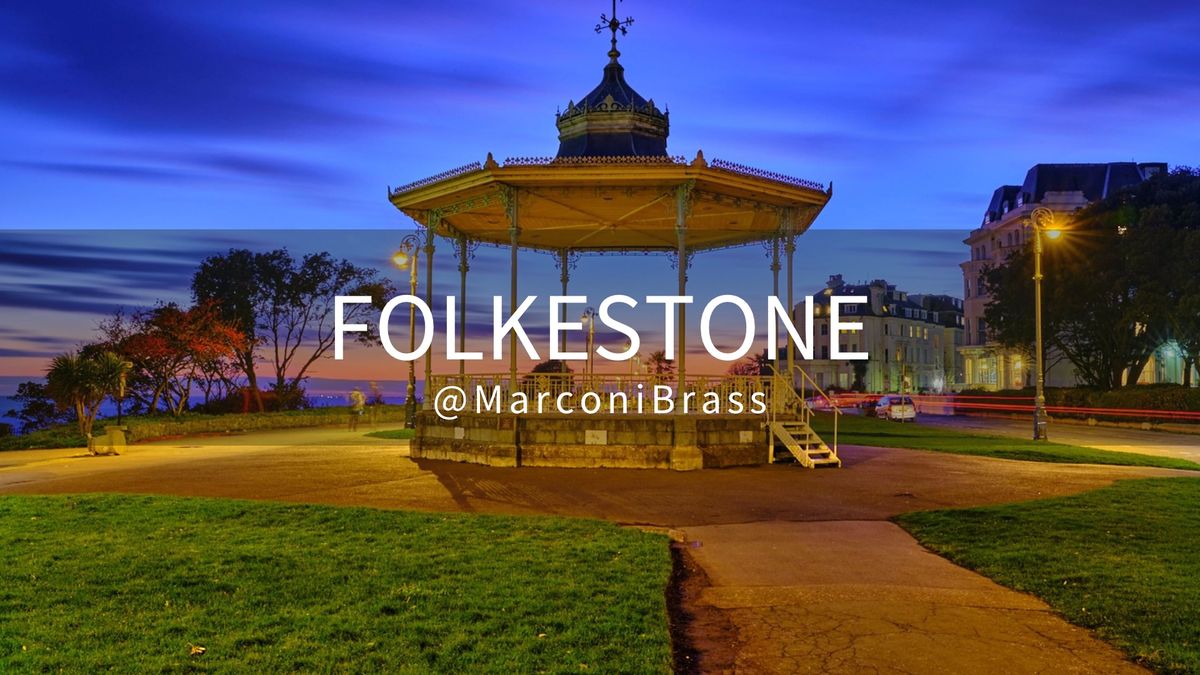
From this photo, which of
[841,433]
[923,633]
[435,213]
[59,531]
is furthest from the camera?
[841,433]

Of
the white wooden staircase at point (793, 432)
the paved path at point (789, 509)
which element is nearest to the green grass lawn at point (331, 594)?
the paved path at point (789, 509)

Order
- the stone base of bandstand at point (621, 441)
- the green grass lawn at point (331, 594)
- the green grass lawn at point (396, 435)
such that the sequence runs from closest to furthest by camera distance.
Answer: the green grass lawn at point (331, 594) < the stone base of bandstand at point (621, 441) < the green grass lawn at point (396, 435)

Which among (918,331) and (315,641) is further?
(918,331)

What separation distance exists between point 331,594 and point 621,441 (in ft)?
33.9

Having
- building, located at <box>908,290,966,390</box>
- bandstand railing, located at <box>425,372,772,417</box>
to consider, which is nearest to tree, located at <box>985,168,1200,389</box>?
bandstand railing, located at <box>425,372,772,417</box>

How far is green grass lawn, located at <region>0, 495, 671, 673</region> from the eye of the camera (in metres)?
5.24

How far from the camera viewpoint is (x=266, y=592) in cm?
677

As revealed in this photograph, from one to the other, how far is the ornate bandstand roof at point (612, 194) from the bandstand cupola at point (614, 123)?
0.09ft

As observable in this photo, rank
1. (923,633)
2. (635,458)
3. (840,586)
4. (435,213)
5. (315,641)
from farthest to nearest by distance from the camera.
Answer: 1. (435,213)
2. (635,458)
3. (840,586)
4. (923,633)
5. (315,641)

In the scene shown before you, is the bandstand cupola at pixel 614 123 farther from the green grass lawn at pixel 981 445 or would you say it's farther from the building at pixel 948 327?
the building at pixel 948 327

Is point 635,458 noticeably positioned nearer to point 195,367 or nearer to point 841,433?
point 841,433

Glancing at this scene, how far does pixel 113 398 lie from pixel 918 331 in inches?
3880

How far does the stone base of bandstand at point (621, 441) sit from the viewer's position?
16.5m

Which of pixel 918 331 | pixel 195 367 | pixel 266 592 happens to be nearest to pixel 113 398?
pixel 195 367
